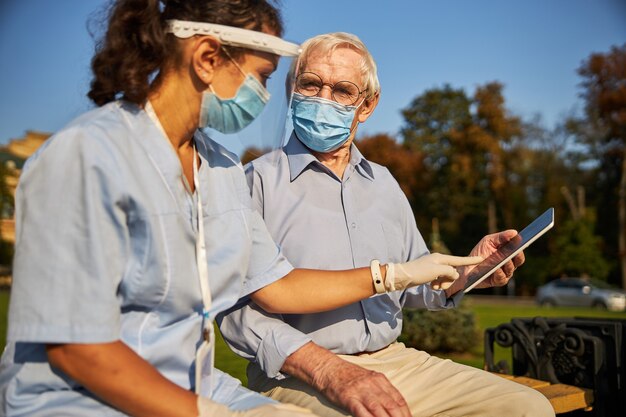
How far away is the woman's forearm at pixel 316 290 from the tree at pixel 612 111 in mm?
34985

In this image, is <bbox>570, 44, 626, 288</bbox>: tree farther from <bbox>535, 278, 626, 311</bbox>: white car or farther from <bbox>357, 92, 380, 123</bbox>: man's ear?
<bbox>357, 92, 380, 123</bbox>: man's ear

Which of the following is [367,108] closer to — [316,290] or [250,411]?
[316,290]

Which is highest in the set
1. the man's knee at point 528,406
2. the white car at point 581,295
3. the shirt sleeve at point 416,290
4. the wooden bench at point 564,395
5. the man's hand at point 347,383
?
the shirt sleeve at point 416,290

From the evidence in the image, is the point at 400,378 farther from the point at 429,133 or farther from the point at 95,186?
the point at 429,133

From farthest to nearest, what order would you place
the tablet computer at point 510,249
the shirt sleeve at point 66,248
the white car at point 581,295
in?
the white car at point 581,295
the tablet computer at point 510,249
the shirt sleeve at point 66,248

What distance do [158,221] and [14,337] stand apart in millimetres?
450

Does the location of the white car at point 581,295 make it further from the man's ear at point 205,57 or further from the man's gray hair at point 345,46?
the man's ear at point 205,57

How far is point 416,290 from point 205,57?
1.62m

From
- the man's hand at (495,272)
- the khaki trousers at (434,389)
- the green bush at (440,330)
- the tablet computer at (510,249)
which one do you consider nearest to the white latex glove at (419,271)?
the tablet computer at (510,249)

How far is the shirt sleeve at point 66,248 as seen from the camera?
1.54 m

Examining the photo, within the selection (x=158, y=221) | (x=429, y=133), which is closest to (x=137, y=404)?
(x=158, y=221)

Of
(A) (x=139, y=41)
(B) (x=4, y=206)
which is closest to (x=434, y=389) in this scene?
(A) (x=139, y=41)

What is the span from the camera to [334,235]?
2.90 metres

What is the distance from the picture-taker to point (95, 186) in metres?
1.61
